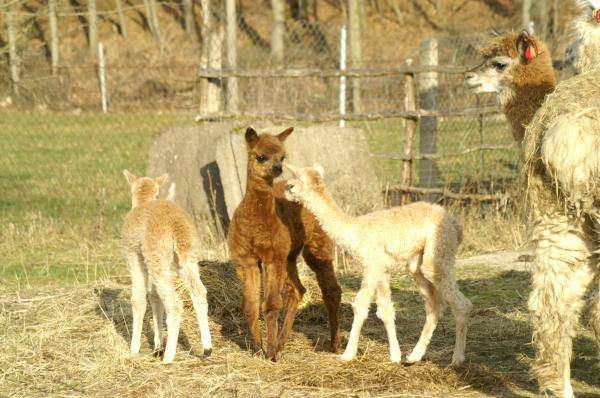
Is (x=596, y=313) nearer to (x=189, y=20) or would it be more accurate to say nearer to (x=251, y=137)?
(x=251, y=137)

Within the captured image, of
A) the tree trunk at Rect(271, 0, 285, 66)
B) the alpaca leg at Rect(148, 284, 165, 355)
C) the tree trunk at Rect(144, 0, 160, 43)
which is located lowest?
the alpaca leg at Rect(148, 284, 165, 355)

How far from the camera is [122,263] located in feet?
31.4

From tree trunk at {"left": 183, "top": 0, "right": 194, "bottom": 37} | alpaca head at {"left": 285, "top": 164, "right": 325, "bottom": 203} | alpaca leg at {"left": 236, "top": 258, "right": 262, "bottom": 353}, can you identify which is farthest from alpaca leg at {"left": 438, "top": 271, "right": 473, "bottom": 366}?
tree trunk at {"left": 183, "top": 0, "right": 194, "bottom": 37}

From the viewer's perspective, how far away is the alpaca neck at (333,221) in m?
6.12

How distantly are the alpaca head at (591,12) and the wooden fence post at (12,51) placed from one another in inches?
253

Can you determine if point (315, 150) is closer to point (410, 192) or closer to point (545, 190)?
point (410, 192)

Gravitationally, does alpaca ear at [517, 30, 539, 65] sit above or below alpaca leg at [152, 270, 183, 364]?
above

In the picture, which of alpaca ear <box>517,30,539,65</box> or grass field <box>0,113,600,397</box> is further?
alpaca ear <box>517,30,539,65</box>

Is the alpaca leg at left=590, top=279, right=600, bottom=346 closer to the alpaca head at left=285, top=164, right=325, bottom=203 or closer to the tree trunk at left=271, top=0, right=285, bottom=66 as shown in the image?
the alpaca head at left=285, top=164, right=325, bottom=203

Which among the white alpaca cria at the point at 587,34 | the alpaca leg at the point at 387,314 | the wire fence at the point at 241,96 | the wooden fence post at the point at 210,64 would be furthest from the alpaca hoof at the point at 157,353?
the wooden fence post at the point at 210,64

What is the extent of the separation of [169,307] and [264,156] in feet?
4.02

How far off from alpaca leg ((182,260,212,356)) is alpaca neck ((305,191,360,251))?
3.02 feet

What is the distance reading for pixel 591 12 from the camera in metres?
7.09

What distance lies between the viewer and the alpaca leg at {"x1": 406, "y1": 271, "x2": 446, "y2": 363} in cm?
607
